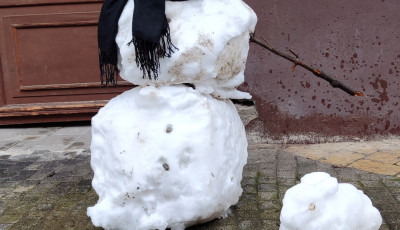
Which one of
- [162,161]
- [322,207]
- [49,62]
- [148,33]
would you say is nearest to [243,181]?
[162,161]

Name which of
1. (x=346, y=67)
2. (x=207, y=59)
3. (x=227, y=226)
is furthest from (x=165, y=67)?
(x=346, y=67)

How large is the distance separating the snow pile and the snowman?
1.56ft

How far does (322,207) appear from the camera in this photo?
6.60ft

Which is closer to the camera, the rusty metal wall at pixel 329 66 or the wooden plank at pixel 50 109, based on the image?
the rusty metal wall at pixel 329 66

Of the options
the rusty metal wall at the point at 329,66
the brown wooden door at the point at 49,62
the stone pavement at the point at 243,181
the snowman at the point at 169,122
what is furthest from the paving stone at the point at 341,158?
the brown wooden door at the point at 49,62

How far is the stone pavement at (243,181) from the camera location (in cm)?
271

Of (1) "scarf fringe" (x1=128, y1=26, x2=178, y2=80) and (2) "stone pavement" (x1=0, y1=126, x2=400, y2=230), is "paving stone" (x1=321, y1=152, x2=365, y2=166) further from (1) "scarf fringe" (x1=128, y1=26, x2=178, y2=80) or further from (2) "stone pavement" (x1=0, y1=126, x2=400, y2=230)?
(1) "scarf fringe" (x1=128, y1=26, x2=178, y2=80)

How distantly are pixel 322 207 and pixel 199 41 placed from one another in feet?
3.20

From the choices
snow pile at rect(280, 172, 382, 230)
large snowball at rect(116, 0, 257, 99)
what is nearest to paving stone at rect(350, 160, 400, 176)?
snow pile at rect(280, 172, 382, 230)

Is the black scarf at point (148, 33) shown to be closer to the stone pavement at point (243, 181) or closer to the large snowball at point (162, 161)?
the large snowball at point (162, 161)

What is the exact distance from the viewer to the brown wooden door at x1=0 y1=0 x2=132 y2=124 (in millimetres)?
4879

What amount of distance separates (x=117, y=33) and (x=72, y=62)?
8.86 ft

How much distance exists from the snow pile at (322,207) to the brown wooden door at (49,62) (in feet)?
10.4

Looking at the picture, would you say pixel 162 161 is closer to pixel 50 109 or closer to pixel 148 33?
pixel 148 33
